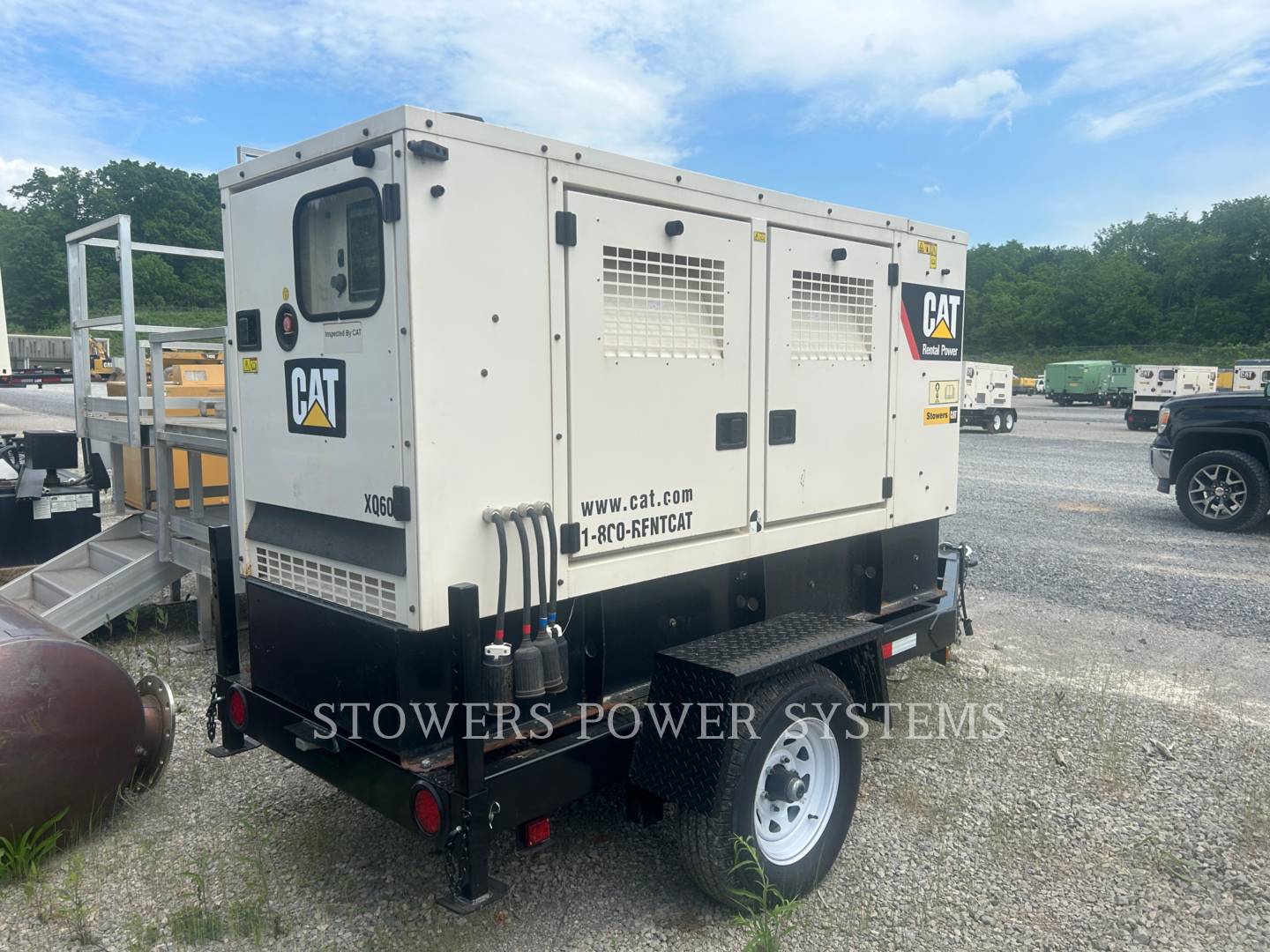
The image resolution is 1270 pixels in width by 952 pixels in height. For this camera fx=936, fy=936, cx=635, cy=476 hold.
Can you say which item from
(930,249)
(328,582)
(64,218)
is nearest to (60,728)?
(328,582)

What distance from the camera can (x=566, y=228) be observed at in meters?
3.12

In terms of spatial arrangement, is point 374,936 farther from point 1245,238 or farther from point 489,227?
point 1245,238

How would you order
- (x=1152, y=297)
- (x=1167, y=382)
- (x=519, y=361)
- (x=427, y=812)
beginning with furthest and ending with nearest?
(x=1152, y=297), (x=1167, y=382), (x=519, y=361), (x=427, y=812)

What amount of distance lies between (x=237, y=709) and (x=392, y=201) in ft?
7.06

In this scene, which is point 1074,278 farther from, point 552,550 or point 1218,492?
point 552,550

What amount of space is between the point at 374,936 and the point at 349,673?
0.88m

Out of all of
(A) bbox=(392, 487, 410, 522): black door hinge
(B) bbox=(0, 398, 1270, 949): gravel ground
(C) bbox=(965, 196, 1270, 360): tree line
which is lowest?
(B) bbox=(0, 398, 1270, 949): gravel ground

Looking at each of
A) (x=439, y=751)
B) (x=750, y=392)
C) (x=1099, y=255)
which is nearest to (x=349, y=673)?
(x=439, y=751)

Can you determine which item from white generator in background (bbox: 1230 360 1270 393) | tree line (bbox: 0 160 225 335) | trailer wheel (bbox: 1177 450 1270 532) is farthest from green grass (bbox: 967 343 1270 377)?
tree line (bbox: 0 160 225 335)

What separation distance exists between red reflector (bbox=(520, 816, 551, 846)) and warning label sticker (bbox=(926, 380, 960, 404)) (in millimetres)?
2906

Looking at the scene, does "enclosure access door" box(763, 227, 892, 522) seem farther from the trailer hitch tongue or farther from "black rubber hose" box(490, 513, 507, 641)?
"black rubber hose" box(490, 513, 507, 641)

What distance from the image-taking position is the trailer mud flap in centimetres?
306

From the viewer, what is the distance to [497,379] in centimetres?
298

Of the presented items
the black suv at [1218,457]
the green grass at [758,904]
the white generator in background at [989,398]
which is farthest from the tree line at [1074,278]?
the green grass at [758,904]
